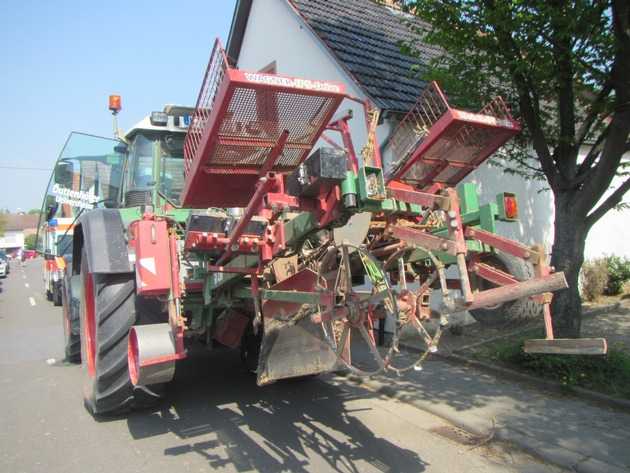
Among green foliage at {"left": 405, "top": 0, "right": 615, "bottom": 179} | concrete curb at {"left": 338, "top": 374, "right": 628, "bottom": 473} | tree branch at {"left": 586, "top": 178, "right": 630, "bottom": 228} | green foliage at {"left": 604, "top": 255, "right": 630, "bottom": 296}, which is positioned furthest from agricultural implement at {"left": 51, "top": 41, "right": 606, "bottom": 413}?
green foliage at {"left": 604, "top": 255, "right": 630, "bottom": 296}

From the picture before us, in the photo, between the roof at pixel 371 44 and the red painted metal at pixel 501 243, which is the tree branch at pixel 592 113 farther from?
the red painted metal at pixel 501 243

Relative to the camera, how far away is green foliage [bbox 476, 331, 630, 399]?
4.35 meters

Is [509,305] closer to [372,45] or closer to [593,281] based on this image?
[593,281]

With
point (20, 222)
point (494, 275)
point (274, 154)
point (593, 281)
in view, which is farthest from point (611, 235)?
point (20, 222)

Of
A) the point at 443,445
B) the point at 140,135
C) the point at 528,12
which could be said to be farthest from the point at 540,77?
the point at 140,135

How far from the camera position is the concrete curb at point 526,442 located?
10.2 feet

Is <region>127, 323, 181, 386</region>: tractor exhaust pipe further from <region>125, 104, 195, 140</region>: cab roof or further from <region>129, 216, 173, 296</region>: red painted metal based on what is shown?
<region>125, 104, 195, 140</region>: cab roof

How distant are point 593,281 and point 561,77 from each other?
519 cm

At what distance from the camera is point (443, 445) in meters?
3.52

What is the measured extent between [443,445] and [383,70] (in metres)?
6.30

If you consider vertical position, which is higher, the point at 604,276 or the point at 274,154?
the point at 274,154

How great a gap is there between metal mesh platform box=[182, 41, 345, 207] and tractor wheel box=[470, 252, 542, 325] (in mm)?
1526

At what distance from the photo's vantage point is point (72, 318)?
17.3 ft

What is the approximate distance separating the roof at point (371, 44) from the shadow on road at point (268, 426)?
4139mm
